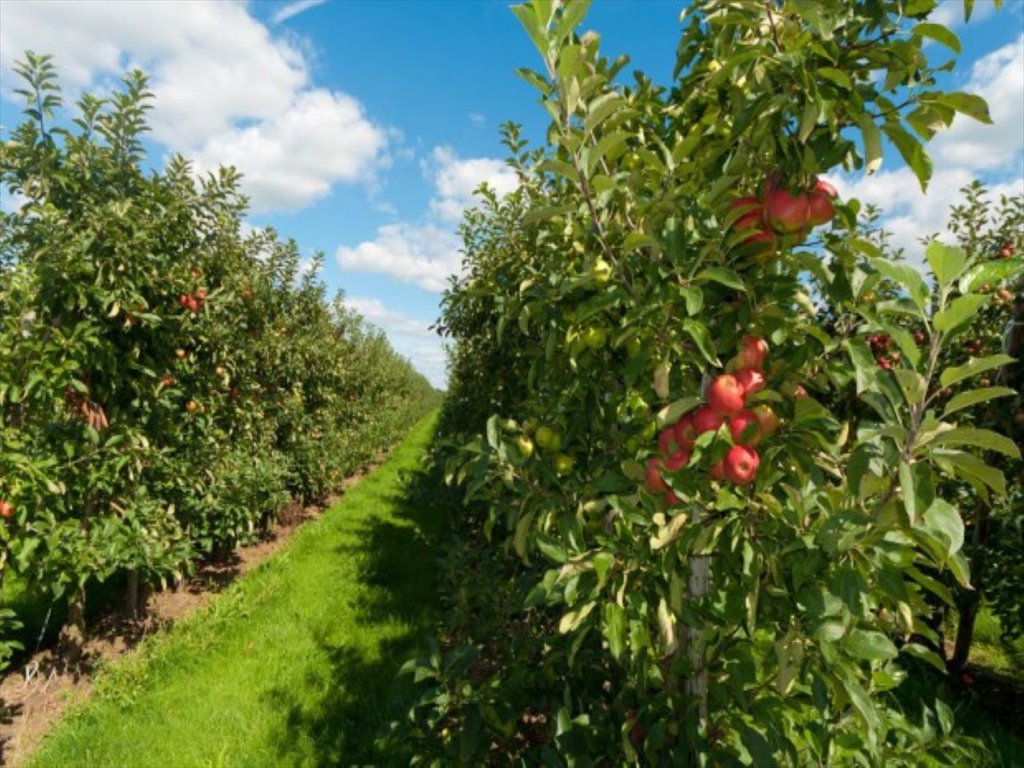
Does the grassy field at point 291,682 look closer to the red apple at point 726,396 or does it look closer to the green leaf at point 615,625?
the green leaf at point 615,625

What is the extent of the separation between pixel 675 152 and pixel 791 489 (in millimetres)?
882

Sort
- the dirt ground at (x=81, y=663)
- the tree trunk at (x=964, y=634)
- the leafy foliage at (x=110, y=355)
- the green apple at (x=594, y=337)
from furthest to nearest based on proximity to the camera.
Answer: the tree trunk at (x=964, y=634), the dirt ground at (x=81, y=663), the leafy foliage at (x=110, y=355), the green apple at (x=594, y=337)

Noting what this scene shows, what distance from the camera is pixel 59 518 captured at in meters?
4.65

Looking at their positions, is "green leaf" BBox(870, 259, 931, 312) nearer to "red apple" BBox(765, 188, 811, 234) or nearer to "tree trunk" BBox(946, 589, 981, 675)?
"red apple" BBox(765, 188, 811, 234)

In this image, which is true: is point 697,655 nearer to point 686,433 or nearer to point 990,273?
point 686,433

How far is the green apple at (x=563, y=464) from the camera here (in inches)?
81.2

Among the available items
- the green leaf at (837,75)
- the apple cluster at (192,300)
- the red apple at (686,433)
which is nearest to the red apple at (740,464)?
the red apple at (686,433)

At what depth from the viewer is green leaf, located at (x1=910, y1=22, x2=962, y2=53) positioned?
4.25ft

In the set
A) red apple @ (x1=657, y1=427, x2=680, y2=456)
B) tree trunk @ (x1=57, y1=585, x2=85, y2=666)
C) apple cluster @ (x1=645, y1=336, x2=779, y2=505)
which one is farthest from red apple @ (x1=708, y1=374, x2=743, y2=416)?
tree trunk @ (x1=57, y1=585, x2=85, y2=666)

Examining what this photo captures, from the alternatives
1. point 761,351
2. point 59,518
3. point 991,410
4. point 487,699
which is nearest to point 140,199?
point 59,518

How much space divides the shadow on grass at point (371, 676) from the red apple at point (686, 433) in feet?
4.72

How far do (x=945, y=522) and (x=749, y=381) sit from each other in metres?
0.53

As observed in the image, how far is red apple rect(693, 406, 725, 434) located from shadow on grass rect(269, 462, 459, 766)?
1.51 m

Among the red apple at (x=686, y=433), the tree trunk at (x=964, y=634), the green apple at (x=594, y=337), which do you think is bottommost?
the tree trunk at (x=964, y=634)
